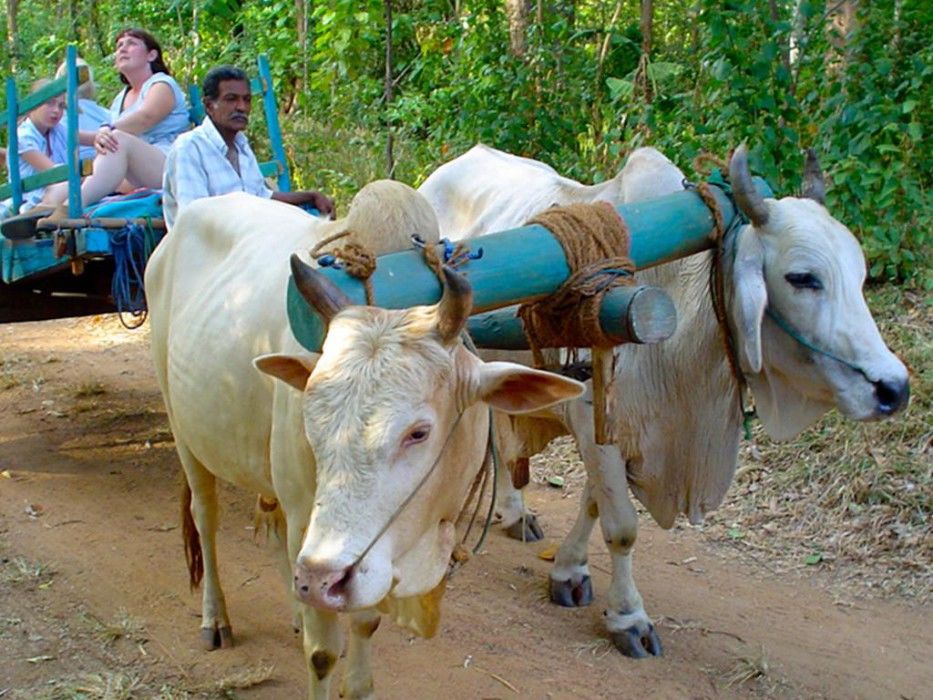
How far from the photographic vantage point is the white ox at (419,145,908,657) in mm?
3135

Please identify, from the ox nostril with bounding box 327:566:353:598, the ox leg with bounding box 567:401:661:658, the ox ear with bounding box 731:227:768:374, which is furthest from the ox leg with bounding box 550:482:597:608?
the ox nostril with bounding box 327:566:353:598

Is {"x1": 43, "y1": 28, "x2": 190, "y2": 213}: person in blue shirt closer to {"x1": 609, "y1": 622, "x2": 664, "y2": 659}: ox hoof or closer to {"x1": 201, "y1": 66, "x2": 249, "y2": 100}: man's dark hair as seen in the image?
{"x1": 201, "y1": 66, "x2": 249, "y2": 100}: man's dark hair

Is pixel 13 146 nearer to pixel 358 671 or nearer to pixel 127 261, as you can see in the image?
pixel 127 261

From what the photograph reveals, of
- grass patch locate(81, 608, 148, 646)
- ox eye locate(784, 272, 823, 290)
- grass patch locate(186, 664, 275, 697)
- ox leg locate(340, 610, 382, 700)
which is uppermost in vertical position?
ox eye locate(784, 272, 823, 290)

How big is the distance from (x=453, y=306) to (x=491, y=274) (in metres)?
0.31

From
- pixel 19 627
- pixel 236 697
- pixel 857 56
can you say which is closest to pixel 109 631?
pixel 19 627

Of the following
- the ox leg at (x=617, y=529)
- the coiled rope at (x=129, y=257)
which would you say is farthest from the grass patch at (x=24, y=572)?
the ox leg at (x=617, y=529)

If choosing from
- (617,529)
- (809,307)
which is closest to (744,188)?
(809,307)

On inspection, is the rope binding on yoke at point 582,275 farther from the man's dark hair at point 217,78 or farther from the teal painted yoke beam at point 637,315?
the man's dark hair at point 217,78

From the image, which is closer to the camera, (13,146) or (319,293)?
(319,293)

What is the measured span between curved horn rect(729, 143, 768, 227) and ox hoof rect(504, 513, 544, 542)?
90.2 inches

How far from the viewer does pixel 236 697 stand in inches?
139

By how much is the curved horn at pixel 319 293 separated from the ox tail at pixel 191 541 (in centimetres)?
198

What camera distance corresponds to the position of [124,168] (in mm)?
5410
